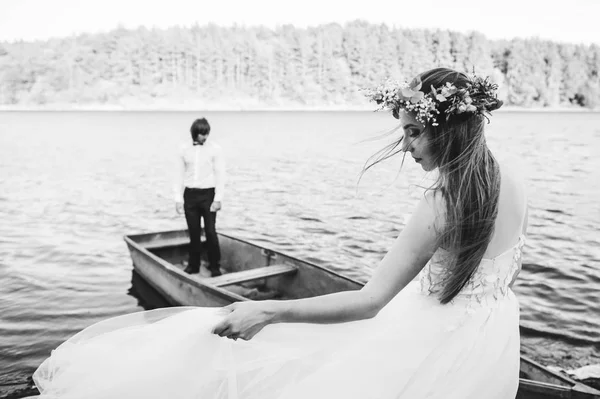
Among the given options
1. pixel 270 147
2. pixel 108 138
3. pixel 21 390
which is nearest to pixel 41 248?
pixel 21 390

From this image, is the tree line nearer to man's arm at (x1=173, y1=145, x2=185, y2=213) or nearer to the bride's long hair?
A: man's arm at (x1=173, y1=145, x2=185, y2=213)

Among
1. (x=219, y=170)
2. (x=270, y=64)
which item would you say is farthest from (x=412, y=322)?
(x=270, y=64)

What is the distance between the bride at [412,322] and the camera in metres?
1.94

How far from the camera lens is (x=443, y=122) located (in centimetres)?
205

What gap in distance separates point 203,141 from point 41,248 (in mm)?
7407

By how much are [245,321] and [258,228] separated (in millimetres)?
14510

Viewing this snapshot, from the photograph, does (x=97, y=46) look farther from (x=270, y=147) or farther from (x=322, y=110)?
(x=270, y=147)

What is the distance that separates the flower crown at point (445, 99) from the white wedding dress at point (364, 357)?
1.74 feet

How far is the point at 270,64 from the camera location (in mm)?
124875

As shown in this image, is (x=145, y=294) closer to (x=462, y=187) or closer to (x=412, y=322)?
(x=412, y=322)

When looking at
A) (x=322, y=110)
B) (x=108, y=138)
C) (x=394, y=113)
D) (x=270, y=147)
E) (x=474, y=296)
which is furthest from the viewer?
(x=322, y=110)

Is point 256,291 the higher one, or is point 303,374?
point 303,374

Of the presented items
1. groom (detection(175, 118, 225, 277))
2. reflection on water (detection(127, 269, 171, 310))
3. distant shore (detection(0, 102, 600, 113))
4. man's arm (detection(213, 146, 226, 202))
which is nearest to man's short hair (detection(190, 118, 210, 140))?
groom (detection(175, 118, 225, 277))

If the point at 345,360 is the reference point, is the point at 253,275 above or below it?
below
